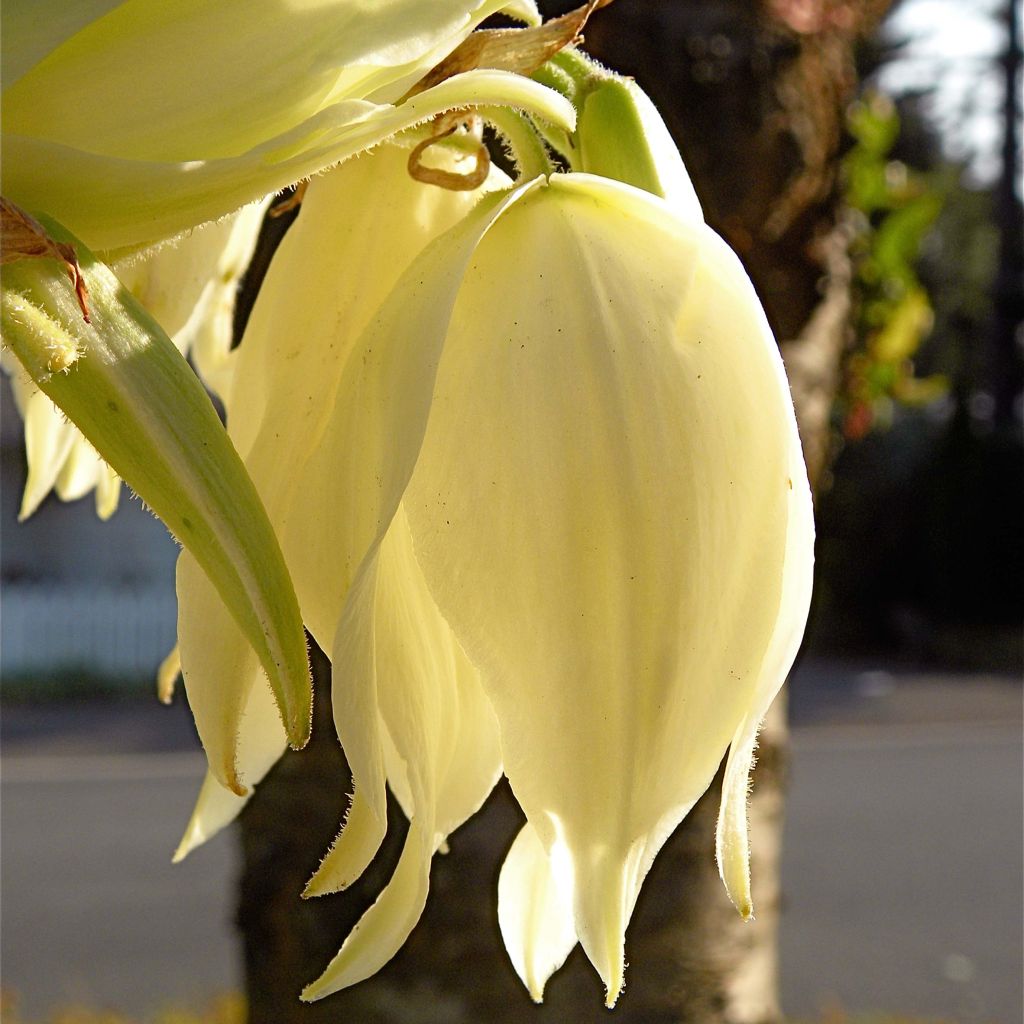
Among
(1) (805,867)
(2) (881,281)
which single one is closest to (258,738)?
(2) (881,281)

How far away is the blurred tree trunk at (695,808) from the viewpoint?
920 millimetres

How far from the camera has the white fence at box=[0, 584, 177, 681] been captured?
6.42m

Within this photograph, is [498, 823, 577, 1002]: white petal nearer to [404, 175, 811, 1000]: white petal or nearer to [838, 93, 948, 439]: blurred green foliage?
[404, 175, 811, 1000]: white petal

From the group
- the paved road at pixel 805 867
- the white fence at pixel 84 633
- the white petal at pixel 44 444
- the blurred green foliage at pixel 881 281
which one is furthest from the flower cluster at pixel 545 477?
the white fence at pixel 84 633

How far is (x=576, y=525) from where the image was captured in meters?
0.29

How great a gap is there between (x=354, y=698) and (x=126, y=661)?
21.5ft

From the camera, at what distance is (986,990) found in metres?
3.14

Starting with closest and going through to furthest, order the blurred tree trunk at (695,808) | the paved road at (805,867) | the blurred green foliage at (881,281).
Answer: the blurred tree trunk at (695,808) → the blurred green foliage at (881,281) → the paved road at (805,867)

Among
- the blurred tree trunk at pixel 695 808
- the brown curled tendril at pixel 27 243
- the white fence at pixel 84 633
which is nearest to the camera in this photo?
the brown curled tendril at pixel 27 243

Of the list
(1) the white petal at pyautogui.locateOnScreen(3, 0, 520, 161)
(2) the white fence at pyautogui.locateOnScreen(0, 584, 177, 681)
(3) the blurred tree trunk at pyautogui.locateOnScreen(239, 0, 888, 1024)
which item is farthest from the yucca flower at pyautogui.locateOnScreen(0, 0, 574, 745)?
(2) the white fence at pyautogui.locateOnScreen(0, 584, 177, 681)

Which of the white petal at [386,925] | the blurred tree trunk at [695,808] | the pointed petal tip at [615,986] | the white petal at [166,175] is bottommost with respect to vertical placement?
the blurred tree trunk at [695,808]

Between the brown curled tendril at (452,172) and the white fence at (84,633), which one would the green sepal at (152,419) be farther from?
the white fence at (84,633)

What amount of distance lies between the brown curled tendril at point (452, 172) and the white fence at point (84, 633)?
20.6 feet

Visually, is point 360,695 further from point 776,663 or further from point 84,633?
point 84,633
